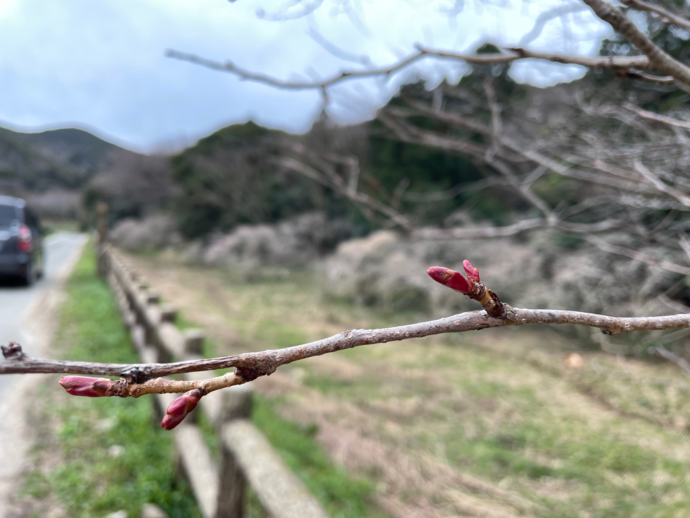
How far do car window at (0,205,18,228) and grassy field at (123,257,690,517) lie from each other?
3.62m

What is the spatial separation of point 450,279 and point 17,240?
8.25 m

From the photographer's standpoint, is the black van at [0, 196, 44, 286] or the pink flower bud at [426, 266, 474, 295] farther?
the black van at [0, 196, 44, 286]

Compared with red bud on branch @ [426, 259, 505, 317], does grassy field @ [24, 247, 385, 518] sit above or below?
below

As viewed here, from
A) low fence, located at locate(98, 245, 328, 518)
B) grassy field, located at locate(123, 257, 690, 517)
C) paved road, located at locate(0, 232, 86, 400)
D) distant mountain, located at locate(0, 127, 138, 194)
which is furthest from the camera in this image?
distant mountain, located at locate(0, 127, 138, 194)

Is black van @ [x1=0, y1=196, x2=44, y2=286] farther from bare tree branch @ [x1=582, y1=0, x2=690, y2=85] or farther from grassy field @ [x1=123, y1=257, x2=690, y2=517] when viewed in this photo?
bare tree branch @ [x1=582, y1=0, x2=690, y2=85]

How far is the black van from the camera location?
6.75 meters

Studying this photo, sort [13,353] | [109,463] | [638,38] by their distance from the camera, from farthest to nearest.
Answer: [109,463]
[638,38]
[13,353]

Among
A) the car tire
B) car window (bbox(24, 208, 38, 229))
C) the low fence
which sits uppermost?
the low fence

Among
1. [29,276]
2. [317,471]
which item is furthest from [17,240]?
[317,471]

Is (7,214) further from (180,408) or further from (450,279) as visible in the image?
(450,279)

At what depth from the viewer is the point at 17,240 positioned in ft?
22.1

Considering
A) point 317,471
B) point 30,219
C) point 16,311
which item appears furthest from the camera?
point 30,219

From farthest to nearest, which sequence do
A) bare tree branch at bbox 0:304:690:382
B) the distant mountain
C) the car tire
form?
1. the distant mountain
2. the car tire
3. bare tree branch at bbox 0:304:690:382

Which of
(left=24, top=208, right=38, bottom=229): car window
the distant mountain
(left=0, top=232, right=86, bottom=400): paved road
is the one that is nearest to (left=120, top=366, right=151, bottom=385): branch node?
(left=0, top=232, right=86, bottom=400): paved road
